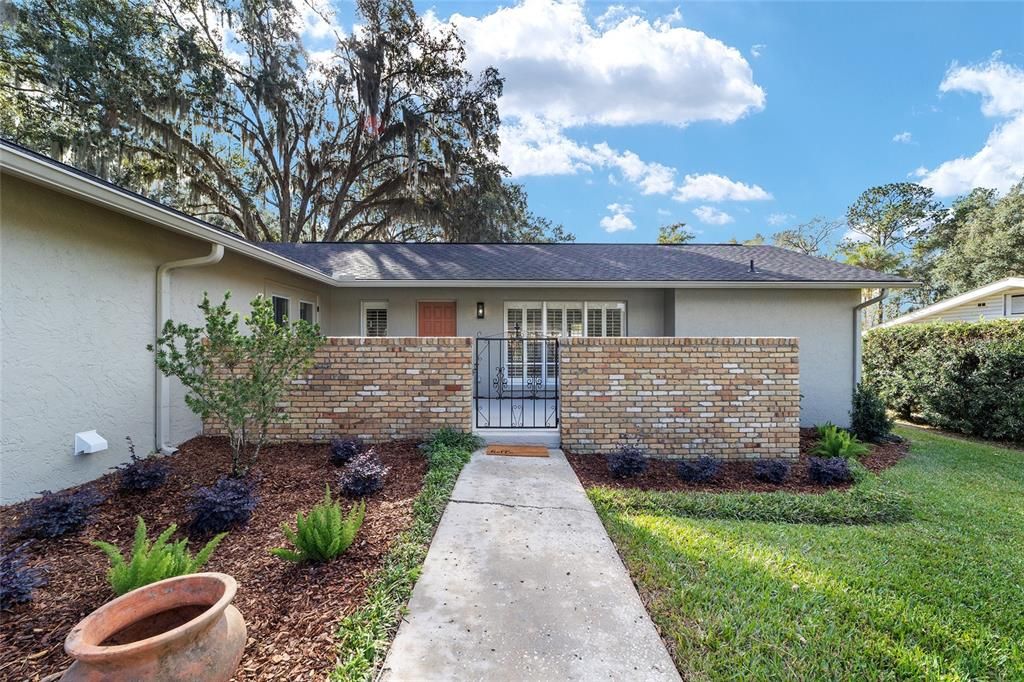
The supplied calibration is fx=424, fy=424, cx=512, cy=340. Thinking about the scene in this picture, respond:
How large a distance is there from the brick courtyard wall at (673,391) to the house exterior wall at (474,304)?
354cm

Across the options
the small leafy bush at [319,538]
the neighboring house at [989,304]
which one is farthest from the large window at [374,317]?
the neighboring house at [989,304]

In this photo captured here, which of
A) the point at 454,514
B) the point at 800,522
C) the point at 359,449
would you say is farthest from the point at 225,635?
the point at 800,522

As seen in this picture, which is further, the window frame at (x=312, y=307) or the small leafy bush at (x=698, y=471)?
the window frame at (x=312, y=307)

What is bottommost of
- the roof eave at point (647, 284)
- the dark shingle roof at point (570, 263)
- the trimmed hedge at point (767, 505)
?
the trimmed hedge at point (767, 505)

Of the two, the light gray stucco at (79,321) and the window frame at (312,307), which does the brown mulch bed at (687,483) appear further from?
the window frame at (312,307)

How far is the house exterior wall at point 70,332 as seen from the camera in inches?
139

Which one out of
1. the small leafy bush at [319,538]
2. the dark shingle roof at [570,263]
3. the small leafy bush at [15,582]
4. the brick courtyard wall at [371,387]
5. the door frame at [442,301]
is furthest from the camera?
the door frame at [442,301]

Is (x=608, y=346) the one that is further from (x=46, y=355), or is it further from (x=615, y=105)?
(x=615, y=105)

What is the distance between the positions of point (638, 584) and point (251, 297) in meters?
6.89

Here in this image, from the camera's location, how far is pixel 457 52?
16.2 meters

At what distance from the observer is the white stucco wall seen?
26.5 ft

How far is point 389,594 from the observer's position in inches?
97.4

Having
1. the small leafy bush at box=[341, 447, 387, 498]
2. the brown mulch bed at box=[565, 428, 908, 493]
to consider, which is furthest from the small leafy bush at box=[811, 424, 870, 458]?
the small leafy bush at box=[341, 447, 387, 498]

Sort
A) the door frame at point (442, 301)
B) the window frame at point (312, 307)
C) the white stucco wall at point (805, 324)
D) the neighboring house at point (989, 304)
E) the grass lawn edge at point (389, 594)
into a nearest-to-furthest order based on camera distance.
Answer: the grass lawn edge at point (389, 594), the white stucco wall at point (805, 324), the window frame at point (312, 307), the door frame at point (442, 301), the neighboring house at point (989, 304)
